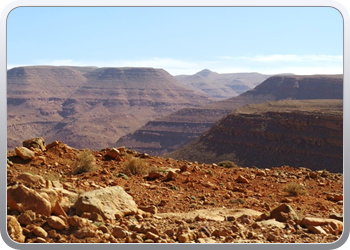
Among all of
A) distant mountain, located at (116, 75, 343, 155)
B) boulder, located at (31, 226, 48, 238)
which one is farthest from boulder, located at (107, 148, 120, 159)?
distant mountain, located at (116, 75, 343, 155)

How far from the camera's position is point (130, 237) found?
8.88m

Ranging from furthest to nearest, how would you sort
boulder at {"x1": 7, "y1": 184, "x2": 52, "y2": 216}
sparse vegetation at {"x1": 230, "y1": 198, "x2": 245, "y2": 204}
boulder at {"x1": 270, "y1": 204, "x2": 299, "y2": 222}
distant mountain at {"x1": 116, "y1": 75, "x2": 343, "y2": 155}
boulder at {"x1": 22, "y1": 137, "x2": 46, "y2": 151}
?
distant mountain at {"x1": 116, "y1": 75, "x2": 343, "y2": 155}
boulder at {"x1": 22, "y1": 137, "x2": 46, "y2": 151}
sparse vegetation at {"x1": 230, "y1": 198, "x2": 245, "y2": 204}
boulder at {"x1": 270, "y1": 204, "x2": 299, "y2": 222}
boulder at {"x1": 7, "y1": 184, "x2": 52, "y2": 216}

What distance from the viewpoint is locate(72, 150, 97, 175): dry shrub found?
51.0 feet

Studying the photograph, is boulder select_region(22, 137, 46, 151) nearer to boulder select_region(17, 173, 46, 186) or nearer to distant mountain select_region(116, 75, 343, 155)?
boulder select_region(17, 173, 46, 186)

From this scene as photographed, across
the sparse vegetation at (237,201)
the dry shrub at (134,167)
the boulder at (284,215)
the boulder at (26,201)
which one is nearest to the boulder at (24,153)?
the dry shrub at (134,167)

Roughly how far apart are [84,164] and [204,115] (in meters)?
135

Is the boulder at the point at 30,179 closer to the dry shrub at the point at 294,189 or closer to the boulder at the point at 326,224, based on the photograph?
the boulder at the point at 326,224

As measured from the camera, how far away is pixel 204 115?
150m

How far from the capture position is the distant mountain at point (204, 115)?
141137 millimetres

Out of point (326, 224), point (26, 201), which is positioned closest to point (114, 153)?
point (26, 201)

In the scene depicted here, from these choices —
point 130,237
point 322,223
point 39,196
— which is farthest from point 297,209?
point 39,196

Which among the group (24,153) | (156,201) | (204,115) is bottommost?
(204,115)

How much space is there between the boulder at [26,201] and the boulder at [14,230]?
2.25 feet

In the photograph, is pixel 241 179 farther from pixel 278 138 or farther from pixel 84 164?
pixel 278 138
